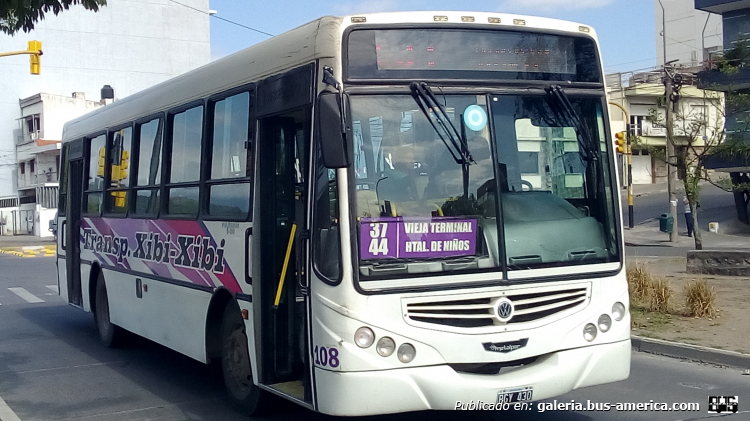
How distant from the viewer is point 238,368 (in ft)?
24.7

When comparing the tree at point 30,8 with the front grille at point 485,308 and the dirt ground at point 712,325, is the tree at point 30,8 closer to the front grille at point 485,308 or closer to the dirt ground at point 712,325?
the front grille at point 485,308

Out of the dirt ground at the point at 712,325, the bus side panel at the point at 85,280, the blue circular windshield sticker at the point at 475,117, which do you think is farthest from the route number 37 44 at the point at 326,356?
the bus side panel at the point at 85,280

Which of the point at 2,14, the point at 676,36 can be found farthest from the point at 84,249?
the point at 676,36

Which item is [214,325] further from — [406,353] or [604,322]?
[604,322]

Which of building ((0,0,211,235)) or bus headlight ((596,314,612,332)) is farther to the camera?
building ((0,0,211,235))

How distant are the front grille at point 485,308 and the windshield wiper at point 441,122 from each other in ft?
3.27

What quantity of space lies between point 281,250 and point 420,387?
1809mm

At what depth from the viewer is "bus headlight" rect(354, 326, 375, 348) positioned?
570cm

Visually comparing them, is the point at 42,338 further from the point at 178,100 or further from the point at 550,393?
the point at 550,393

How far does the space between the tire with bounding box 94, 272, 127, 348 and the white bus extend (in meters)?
4.27

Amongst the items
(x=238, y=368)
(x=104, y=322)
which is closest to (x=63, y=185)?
(x=104, y=322)

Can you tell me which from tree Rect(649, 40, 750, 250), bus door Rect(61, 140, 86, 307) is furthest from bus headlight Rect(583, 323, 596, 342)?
tree Rect(649, 40, 750, 250)

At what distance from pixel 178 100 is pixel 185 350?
2.61m

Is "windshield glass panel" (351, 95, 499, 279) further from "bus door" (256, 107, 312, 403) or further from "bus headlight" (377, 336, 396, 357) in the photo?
"bus door" (256, 107, 312, 403)
